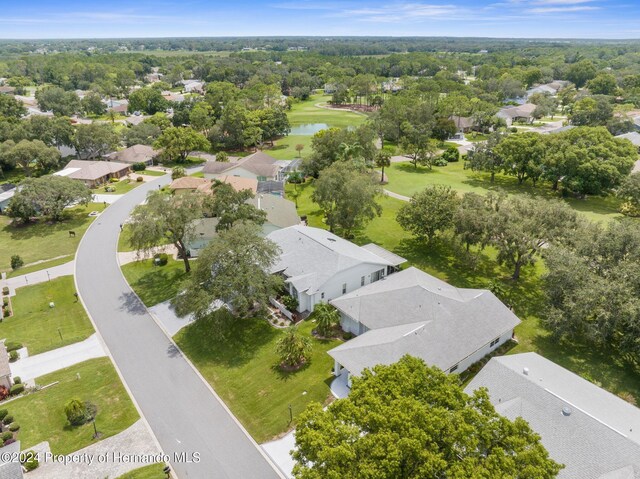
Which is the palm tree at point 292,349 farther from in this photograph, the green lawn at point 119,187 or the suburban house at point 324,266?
the green lawn at point 119,187

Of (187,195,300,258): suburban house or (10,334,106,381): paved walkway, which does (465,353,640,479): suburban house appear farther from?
(187,195,300,258): suburban house

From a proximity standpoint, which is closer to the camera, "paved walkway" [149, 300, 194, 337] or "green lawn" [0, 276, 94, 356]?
"green lawn" [0, 276, 94, 356]

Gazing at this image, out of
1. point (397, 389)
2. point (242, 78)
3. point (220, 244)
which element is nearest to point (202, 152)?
point (220, 244)

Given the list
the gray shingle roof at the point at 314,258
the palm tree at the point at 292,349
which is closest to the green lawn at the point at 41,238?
the gray shingle roof at the point at 314,258

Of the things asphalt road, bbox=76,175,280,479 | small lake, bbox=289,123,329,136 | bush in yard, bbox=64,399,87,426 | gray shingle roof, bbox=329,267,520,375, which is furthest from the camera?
small lake, bbox=289,123,329,136

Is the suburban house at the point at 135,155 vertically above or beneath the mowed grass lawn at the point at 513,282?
above

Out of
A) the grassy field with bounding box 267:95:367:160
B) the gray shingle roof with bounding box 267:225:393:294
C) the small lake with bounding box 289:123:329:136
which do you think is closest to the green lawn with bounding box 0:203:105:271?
the gray shingle roof with bounding box 267:225:393:294
